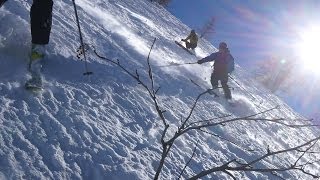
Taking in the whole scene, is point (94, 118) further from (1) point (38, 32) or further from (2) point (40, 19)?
(2) point (40, 19)

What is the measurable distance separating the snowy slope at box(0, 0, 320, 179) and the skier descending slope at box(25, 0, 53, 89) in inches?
8.7

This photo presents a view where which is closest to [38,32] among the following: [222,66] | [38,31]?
[38,31]

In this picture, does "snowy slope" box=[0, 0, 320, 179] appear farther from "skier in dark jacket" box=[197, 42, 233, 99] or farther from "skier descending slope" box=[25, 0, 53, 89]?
"skier in dark jacket" box=[197, 42, 233, 99]

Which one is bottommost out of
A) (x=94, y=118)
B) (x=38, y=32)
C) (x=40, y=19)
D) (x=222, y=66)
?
(x=94, y=118)

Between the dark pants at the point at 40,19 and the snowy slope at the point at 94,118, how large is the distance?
699mm

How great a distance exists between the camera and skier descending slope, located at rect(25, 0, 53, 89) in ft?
19.6

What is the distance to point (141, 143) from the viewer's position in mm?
6258

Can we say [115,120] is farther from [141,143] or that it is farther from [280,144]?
[280,144]

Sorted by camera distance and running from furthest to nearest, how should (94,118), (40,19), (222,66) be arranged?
(222,66)
(94,118)
(40,19)

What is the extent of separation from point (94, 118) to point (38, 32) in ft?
5.13

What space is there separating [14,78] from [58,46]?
225 centimetres

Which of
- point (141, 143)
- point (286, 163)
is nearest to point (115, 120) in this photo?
point (141, 143)

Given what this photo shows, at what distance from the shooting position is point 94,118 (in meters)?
6.34

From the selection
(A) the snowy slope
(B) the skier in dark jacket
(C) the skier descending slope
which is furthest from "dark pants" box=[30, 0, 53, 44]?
(B) the skier in dark jacket
